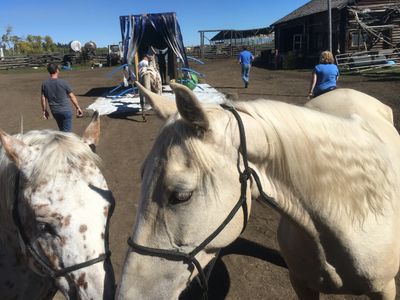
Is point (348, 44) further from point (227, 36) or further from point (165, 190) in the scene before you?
point (227, 36)

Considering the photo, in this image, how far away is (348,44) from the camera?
22641 mm

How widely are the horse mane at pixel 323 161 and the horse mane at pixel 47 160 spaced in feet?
3.11

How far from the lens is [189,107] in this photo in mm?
1327

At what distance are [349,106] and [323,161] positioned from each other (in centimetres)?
129

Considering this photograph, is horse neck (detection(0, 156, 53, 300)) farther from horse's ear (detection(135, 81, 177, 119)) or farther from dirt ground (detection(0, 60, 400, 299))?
horse's ear (detection(135, 81, 177, 119))

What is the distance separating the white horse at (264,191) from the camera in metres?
1.42

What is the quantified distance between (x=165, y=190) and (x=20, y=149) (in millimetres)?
928

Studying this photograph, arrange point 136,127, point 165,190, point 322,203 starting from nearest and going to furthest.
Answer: point 165,190, point 322,203, point 136,127

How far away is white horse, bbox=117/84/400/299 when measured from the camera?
4.66 ft

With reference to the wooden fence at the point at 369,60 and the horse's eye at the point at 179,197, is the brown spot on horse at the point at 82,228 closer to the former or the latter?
the horse's eye at the point at 179,197

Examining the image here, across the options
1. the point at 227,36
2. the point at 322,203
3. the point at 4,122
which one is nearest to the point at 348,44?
the point at 4,122

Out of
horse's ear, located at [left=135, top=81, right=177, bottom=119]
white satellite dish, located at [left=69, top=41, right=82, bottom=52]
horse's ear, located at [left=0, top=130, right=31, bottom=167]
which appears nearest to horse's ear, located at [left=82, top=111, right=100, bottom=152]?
horse's ear, located at [left=0, top=130, right=31, bottom=167]

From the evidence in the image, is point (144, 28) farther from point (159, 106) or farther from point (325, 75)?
point (159, 106)

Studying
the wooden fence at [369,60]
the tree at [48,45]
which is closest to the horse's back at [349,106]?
the wooden fence at [369,60]
